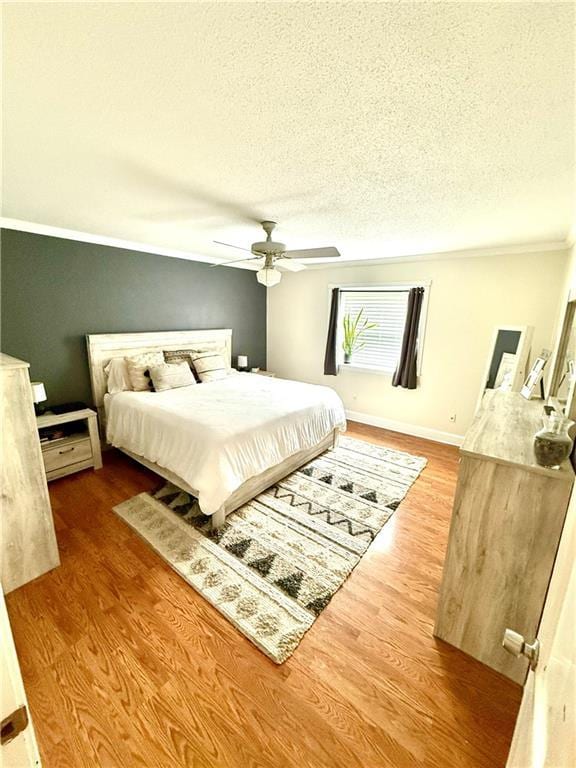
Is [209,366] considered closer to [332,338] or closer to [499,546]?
[332,338]

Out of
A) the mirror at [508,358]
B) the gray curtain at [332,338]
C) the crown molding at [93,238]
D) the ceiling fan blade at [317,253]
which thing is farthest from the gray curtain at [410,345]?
the crown molding at [93,238]

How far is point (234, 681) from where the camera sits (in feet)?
4.41

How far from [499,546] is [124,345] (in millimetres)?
3734

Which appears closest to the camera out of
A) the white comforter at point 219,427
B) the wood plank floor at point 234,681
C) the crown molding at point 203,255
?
the wood plank floor at point 234,681

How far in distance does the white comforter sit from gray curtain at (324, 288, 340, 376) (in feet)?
3.93

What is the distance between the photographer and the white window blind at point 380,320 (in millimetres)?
4137

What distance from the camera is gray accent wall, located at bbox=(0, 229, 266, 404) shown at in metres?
2.72

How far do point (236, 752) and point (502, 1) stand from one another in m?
2.45

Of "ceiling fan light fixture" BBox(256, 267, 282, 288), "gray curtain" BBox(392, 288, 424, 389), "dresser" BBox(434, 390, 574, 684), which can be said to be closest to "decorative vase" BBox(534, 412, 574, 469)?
"dresser" BBox(434, 390, 574, 684)

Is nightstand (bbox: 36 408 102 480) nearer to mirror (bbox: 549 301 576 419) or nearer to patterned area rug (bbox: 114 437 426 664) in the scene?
patterned area rug (bbox: 114 437 426 664)

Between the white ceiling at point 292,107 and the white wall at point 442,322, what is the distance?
1.13 m

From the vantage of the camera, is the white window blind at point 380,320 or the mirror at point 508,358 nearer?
the mirror at point 508,358

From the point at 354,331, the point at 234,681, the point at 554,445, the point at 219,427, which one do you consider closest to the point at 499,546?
the point at 554,445

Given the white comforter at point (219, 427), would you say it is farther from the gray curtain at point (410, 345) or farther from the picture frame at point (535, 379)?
the picture frame at point (535, 379)
